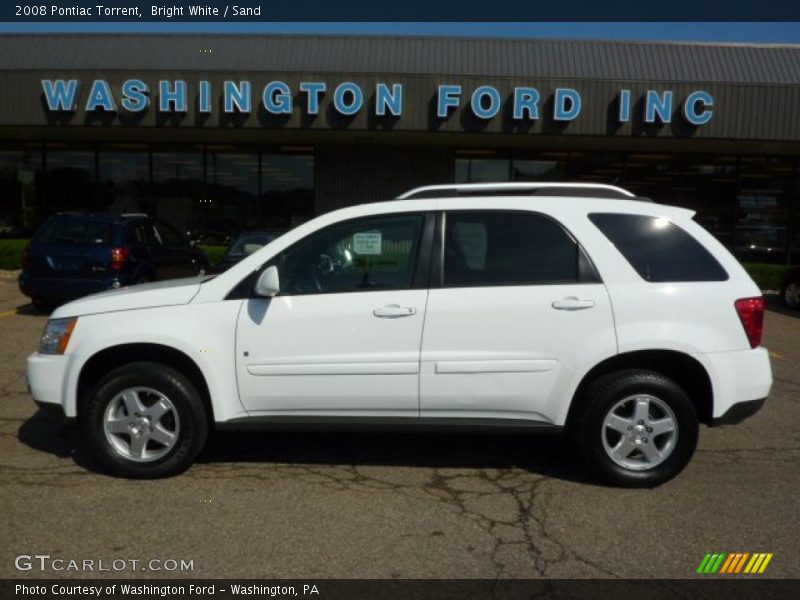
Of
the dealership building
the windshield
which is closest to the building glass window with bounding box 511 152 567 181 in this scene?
the dealership building

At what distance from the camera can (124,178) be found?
17.6 m

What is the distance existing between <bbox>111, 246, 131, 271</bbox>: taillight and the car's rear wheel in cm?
1142

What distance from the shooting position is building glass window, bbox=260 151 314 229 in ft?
57.2

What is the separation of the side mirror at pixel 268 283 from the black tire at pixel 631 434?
6.38 feet

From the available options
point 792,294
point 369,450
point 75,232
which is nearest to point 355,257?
point 369,450

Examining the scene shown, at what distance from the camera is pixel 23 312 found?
1069 cm

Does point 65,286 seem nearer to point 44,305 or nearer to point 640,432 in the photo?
point 44,305

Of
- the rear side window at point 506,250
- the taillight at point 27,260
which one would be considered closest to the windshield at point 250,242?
the taillight at point 27,260

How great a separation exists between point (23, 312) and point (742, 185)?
1627 cm

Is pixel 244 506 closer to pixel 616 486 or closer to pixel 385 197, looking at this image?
pixel 616 486

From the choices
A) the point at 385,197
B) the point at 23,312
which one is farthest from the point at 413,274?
the point at 385,197
